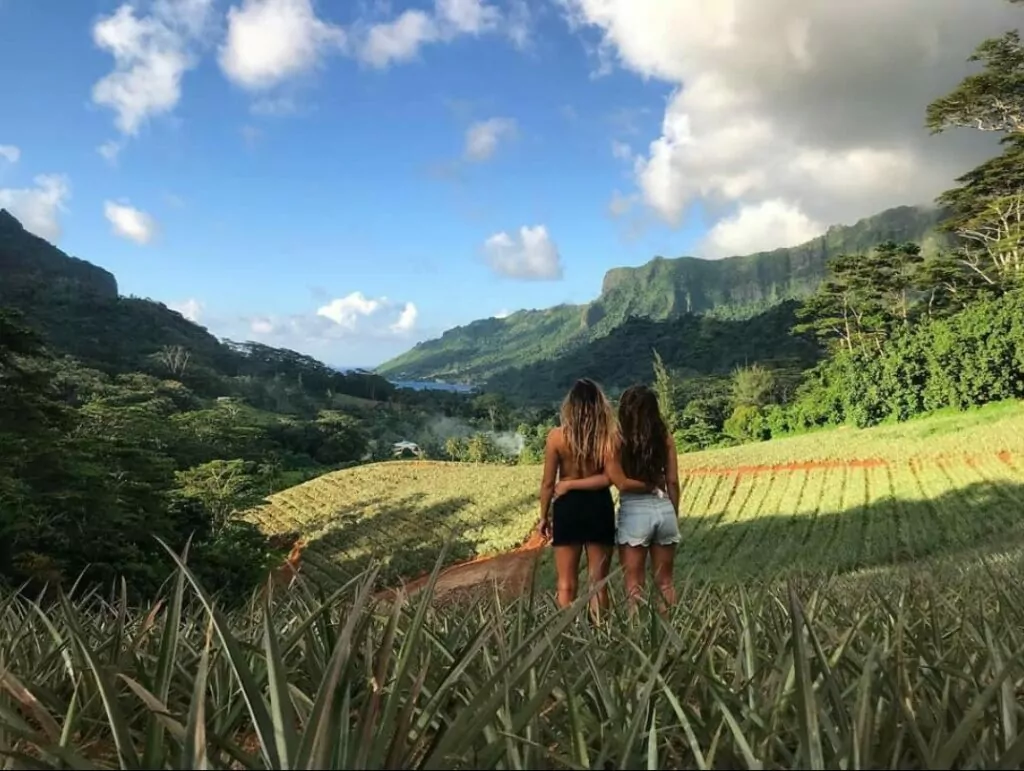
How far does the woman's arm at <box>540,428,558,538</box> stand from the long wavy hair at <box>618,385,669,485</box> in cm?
37

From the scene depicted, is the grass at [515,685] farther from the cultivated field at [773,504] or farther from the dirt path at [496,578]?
the cultivated field at [773,504]

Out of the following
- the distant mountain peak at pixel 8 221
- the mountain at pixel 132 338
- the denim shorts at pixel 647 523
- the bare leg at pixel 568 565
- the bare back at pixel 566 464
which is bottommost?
the bare leg at pixel 568 565

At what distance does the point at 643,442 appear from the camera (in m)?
4.39

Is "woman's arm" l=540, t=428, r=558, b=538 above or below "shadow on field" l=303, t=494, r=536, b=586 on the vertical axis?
above

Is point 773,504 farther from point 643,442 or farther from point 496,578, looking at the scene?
point 496,578

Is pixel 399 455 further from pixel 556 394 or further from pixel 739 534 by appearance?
pixel 556 394

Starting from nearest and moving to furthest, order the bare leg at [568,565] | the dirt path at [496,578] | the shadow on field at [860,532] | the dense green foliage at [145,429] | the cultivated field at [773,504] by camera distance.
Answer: the dirt path at [496,578], the bare leg at [568,565], the dense green foliage at [145,429], the shadow on field at [860,532], the cultivated field at [773,504]

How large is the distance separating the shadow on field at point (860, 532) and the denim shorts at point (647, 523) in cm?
1081

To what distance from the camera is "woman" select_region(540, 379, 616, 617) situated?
4273 mm

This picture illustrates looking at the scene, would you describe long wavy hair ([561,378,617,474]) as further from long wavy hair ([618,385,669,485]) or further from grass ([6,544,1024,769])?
grass ([6,544,1024,769])

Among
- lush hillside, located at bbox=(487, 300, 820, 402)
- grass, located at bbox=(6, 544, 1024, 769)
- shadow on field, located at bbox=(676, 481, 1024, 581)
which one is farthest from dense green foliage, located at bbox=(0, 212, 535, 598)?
lush hillside, located at bbox=(487, 300, 820, 402)

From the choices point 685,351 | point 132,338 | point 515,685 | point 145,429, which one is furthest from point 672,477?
point 685,351

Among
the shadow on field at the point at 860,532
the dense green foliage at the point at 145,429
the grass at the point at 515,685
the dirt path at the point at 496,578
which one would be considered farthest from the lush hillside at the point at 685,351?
the grass at the point at 515,685

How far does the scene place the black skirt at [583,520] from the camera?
426cm
